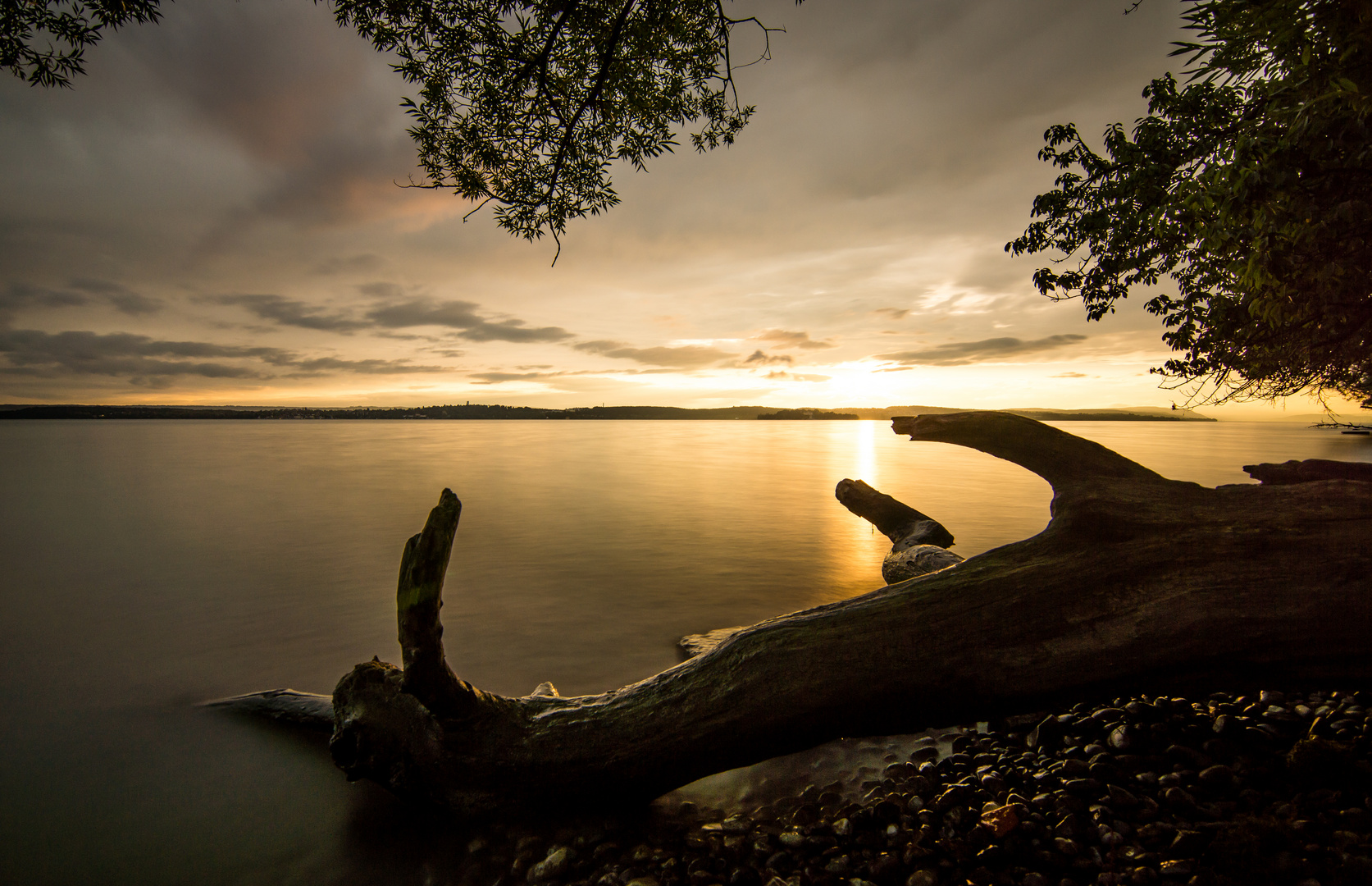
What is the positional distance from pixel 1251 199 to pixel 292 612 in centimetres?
1199

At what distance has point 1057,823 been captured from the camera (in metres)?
2.91

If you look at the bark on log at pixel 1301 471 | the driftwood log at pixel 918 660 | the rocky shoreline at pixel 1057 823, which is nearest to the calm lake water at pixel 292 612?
the driftwood log at pixel 918 660

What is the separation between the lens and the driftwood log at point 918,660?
130 inches

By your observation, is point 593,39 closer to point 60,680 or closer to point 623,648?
point 623,648

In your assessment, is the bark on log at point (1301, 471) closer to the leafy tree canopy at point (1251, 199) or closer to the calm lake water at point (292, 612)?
the leafy tree canopy at point (1251, 199)

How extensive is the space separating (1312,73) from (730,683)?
6.41 metres

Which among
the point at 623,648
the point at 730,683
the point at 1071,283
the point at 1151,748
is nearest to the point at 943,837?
the point at 730,683

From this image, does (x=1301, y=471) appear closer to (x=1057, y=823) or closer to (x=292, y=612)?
(x=1057, y=823)

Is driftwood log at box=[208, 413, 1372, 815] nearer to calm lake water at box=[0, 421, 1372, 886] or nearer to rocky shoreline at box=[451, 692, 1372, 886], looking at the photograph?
rocky shoreline at box=[451, 692, 1372, 886]

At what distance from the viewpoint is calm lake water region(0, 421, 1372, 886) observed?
3.96 metres

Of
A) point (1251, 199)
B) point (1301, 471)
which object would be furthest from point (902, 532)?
point (1251, 199)

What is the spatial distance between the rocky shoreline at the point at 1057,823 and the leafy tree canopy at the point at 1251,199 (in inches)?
128

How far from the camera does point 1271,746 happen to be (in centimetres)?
342

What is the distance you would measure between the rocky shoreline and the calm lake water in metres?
1.39
